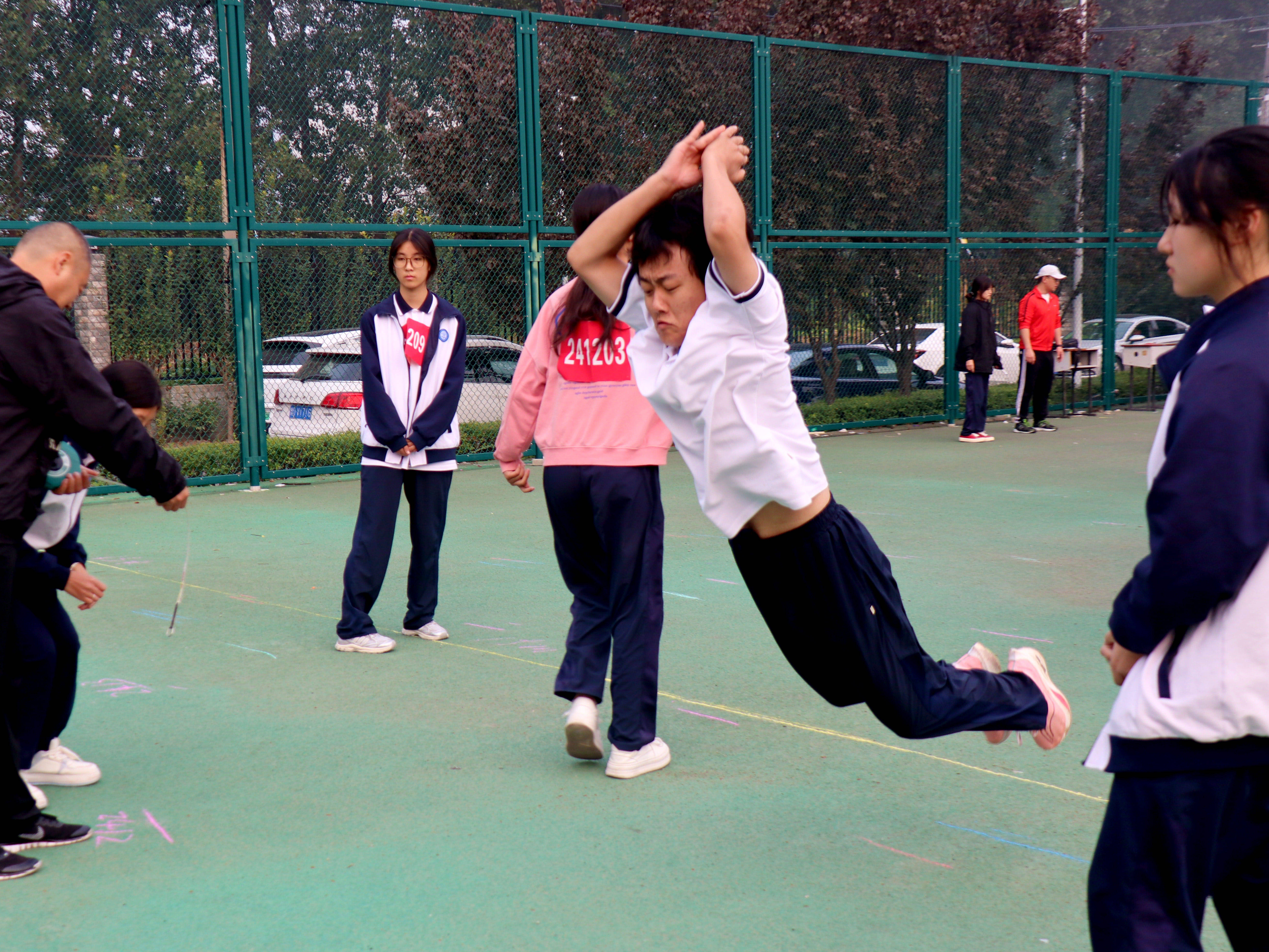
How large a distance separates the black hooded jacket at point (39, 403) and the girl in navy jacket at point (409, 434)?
2.24 meters

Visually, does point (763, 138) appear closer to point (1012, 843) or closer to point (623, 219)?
point (1012, 843)

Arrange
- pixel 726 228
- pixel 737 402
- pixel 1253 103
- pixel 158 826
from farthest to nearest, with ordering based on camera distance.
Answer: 1. pixel 1253 103
2. pixel 158 826
3. pixel 737 402
4. pixel 726 228

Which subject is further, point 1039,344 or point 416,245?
point 1039,344

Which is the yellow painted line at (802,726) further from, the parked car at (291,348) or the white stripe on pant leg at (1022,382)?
the white stripe on pant leg at (1022,382)

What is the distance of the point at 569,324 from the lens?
4059 mm

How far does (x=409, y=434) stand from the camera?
5582 mm

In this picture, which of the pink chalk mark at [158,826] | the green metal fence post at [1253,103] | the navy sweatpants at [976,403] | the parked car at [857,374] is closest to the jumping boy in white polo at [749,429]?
the pink chalk mark at [158,826]

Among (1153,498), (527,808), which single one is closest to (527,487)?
(527,808)

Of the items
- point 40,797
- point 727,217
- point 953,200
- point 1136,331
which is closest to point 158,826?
point 40,797

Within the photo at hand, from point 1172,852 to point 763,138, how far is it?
12699 millimetres

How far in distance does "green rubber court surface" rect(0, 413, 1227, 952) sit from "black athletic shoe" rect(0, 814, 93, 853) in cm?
4

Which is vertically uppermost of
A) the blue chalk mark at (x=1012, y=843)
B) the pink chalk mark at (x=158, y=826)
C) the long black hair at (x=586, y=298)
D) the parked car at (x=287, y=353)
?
the long black hair at (x=586, y=298)

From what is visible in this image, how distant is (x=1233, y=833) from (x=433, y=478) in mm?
4243

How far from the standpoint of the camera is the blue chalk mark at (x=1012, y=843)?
3.22 m
